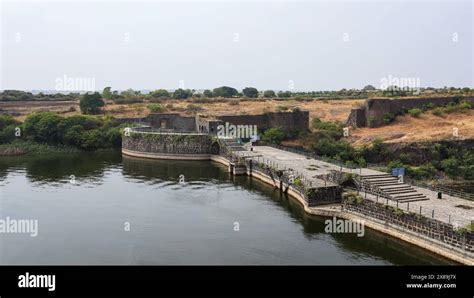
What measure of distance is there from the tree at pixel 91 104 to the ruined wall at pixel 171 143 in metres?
23.2

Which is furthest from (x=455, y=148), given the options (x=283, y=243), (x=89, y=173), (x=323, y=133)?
(x=89, y=173)

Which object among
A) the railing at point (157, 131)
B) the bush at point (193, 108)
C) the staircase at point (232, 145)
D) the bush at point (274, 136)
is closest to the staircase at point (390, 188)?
the staircase at point (232, 145)

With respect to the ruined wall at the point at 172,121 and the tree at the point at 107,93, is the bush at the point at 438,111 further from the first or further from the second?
the tree at the point at 107,93

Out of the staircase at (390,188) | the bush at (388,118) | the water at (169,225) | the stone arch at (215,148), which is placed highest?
the bush at (388,118)

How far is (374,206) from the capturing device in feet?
98.0

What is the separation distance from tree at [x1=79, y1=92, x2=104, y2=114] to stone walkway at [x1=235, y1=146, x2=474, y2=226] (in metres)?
36.2

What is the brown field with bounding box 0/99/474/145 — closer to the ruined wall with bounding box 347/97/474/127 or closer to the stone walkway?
the ruined wall with bounding box 347/97/474/127

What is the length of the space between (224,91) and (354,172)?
288 feet

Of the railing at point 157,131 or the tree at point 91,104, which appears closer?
the railing at point 157,131

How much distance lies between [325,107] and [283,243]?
6032 centimetres

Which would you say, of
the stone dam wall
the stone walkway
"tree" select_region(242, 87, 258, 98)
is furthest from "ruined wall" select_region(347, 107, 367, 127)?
"tree" select_region(242, 87, 258, 98)

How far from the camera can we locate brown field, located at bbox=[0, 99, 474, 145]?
54250mm

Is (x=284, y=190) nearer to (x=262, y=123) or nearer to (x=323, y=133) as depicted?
(x=323, y=133)

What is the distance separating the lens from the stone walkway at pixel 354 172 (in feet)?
89.2
